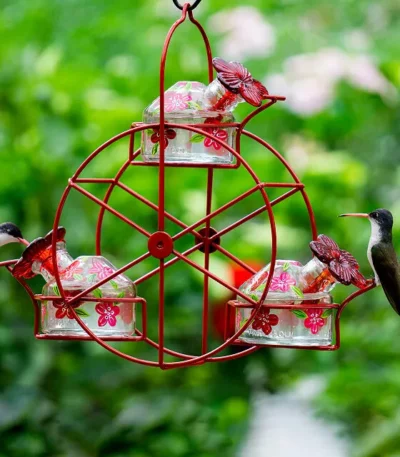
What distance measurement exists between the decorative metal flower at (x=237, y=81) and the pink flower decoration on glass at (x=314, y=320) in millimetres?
479

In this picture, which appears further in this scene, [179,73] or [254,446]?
[254,446]

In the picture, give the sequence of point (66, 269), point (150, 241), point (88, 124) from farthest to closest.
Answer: point (88, 124) → point (66, 269) → point (150, 241)

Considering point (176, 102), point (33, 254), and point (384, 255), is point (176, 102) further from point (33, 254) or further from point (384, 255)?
point (384, 255)

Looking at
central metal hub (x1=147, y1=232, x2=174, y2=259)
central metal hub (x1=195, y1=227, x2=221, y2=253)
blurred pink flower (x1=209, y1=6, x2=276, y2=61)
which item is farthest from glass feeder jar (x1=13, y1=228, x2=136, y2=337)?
blurred pink flower (x1=209, y1=6, x2=276, y2=61)

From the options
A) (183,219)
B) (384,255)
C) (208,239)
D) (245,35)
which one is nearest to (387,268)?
(384,255)

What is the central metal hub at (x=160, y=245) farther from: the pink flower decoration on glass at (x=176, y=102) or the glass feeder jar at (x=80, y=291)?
the pink flower decoration on glass at (x=176, y=102)

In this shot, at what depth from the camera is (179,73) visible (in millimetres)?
4297

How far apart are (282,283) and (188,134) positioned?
39 centimetres

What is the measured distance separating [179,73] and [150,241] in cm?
255

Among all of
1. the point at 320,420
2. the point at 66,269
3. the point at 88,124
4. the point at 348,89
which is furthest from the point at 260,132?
the point at 66,269

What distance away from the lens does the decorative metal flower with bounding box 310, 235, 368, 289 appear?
1.93 m

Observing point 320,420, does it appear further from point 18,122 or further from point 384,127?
point 18,122

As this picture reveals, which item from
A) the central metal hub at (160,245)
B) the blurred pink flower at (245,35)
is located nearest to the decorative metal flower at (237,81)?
the central metal hub at (160,245)

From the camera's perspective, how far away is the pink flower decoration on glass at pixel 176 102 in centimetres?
204
